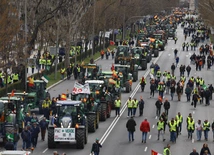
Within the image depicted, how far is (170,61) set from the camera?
309 ft

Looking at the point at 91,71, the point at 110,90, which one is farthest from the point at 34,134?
the point at 91,71

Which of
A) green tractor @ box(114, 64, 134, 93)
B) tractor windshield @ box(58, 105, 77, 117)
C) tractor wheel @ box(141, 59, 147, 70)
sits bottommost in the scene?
tractor windshield @ box(58, 105, 77, 117)

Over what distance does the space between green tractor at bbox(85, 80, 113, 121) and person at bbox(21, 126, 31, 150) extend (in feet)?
29.1

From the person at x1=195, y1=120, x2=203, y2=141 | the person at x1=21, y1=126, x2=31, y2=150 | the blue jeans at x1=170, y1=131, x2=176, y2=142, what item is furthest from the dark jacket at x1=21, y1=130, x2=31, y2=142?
the person at x1=195, y1=120, x2=203, y2=141

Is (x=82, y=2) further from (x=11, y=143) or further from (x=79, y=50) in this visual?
(x=11, y=143)

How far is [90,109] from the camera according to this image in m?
43.5

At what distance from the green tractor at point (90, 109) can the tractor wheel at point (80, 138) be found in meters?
3.63

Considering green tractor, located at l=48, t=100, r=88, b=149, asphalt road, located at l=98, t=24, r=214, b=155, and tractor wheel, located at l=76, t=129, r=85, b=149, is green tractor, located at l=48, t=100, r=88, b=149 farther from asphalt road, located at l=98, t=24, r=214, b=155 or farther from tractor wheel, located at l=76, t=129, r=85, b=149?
asphalt road, located at l=98, t=24, r=214, b=155

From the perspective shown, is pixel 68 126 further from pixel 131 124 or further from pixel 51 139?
pixel 131 124

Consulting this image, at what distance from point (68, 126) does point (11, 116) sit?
3.19 meters

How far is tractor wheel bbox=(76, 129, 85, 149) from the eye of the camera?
3809cm

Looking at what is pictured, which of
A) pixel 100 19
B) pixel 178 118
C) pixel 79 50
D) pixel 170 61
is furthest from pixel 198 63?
pixel 178 118

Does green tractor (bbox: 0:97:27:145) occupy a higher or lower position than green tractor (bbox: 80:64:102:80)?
lower

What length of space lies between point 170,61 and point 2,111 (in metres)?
56.6
